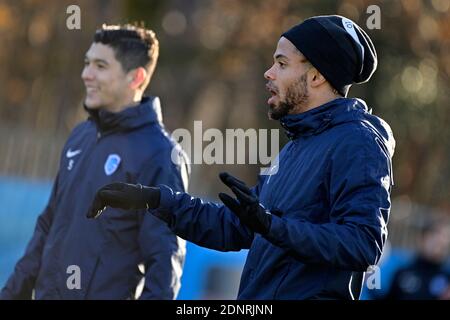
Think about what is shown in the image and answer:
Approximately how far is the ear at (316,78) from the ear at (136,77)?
1.93 metres

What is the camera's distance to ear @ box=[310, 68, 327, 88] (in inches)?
181

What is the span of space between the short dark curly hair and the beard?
1.96 metres

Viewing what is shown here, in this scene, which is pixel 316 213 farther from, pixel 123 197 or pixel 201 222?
pixel 123 197

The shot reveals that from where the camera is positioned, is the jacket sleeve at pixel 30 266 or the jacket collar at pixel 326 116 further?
the jacket sleeve at pixel 30 266

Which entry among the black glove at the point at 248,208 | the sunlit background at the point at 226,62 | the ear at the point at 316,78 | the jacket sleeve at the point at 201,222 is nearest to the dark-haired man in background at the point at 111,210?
the jacket sleeve at the point at 201,222

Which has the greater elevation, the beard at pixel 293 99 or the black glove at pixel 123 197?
the beard at pixel 293 99

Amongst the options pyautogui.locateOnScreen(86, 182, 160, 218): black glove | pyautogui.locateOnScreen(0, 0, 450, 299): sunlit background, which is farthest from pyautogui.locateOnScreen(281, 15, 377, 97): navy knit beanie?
pyautogui.locateOnScreen(0, 0, 450, 299): sunlit background

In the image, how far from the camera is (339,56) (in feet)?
14.9

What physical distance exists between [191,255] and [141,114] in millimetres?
4399

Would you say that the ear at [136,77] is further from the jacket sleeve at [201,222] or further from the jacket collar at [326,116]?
the jacket collar at [326,116]

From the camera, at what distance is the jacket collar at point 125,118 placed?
6.07 metres
